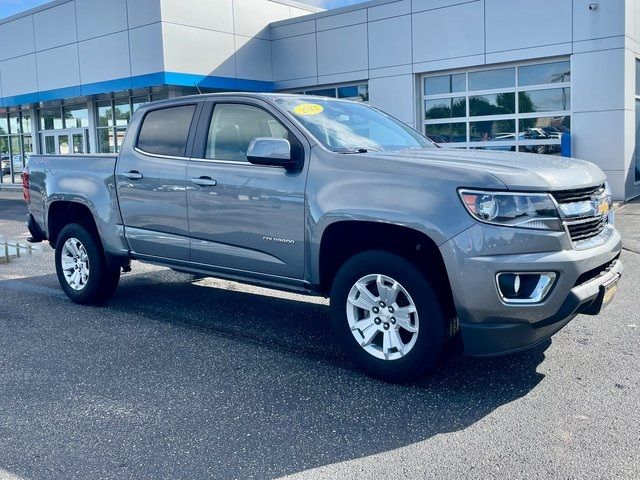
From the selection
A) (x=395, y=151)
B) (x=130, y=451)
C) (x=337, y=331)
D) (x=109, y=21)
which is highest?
(x=109, y=21)

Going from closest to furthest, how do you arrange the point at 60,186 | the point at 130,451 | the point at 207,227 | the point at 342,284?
the point at 130,451 → the point at 342,284 → the point at 207,227 → the point at 60,186

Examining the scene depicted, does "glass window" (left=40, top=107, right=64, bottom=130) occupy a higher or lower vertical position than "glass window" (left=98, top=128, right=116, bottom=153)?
higher

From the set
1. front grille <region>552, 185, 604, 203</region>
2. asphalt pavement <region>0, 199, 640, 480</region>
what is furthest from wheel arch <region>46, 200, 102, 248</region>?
front grille <region>552, 185, 604, 203</region>

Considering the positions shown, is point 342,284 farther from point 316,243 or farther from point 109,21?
point 109,21

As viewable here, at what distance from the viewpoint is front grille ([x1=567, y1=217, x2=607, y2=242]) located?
4.09 metres

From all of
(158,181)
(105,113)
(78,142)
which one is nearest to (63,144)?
(78,142)

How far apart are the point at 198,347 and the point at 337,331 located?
1.35m

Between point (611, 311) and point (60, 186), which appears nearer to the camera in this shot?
point (611, 311)

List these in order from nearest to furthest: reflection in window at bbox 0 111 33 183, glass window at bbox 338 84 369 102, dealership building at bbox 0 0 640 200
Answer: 1. dealership building at bbox 0 0 640 200
2. glass window at bbox 338 84 369 102
3. reflection in window at bbox 0 111 33 183

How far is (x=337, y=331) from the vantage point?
464cm

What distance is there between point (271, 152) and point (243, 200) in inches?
21.6

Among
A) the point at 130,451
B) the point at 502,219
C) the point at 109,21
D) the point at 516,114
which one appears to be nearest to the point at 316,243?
the point at 502,219

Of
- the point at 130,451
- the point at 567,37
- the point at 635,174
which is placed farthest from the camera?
the point at 635,174

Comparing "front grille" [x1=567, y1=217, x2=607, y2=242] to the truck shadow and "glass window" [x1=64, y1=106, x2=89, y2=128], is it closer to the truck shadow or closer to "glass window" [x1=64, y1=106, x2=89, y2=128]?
the truck shadow
